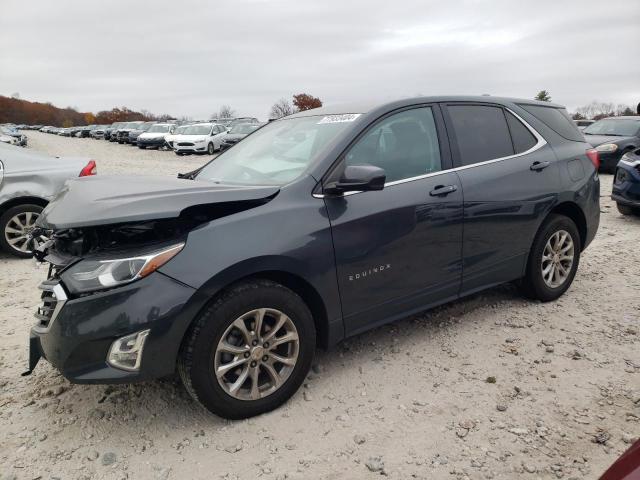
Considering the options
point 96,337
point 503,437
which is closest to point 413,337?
point 503,437

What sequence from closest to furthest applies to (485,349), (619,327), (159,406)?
(159,406)
(485,349)
(619,327)

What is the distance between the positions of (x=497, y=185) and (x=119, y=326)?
2770mm

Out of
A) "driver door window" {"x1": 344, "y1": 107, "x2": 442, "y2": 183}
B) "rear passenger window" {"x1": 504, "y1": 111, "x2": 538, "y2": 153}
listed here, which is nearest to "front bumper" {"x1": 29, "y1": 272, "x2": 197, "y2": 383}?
"driver door window" {"x1": 344, "y1": 107, "x2": 442, "y2": 183}

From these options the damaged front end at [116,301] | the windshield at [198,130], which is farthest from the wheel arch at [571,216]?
the windshield at [198,130]

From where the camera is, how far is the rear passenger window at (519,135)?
3.90 meters

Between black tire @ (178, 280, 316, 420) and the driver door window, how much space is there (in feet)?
3.11

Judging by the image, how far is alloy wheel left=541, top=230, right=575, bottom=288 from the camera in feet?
13.5

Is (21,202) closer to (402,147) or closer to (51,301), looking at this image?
(51,301)

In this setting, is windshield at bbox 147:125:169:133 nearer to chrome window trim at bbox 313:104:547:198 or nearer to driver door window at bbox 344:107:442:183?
chrome window trim at bbox 313:104:547:198

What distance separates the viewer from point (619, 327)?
12.3ft

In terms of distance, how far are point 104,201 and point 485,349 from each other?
2694mm

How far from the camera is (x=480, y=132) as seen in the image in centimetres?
369

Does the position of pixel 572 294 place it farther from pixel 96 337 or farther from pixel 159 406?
pixel 96 337

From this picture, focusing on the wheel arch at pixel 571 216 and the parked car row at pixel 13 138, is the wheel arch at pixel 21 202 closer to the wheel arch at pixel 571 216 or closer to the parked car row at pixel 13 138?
the parked car row at pixel 13 138
